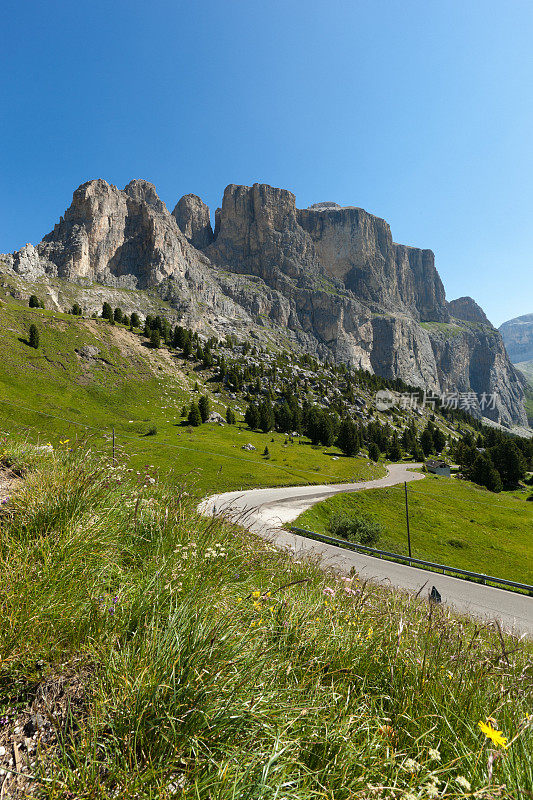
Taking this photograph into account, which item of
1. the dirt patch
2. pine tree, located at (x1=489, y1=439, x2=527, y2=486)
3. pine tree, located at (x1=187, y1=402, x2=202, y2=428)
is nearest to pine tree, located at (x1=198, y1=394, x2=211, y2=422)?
pine tree, located at (x1=187, y1=402, x2=202, y2=428)

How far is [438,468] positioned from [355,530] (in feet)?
248

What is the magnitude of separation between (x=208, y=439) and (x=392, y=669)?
222 ft

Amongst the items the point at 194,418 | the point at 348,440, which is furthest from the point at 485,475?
the point at 194,418

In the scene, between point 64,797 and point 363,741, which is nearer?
point 64,797

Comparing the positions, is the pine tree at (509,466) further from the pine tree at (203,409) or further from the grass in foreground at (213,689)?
the grass in foreground at (213,689)

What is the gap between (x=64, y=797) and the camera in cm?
142

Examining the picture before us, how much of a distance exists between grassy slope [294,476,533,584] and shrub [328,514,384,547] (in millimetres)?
837

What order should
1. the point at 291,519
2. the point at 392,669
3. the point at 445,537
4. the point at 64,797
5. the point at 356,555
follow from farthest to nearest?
the point at 445,537
the point at 291,519
the point at 356,555
the point at 392,669
the point at 64,797

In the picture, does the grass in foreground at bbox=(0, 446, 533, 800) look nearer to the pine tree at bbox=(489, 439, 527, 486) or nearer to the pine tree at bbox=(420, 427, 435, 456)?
the pine tree at bbox=(489, 439, 527, 486)

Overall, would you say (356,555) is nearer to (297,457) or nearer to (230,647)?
(230,647)

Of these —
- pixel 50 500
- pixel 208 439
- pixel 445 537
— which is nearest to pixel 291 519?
pixel 445 537

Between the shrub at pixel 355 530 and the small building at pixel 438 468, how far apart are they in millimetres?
70663

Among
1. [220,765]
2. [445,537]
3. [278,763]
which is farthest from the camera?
[445,537]

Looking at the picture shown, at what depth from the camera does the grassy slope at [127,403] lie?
51.7 metres
